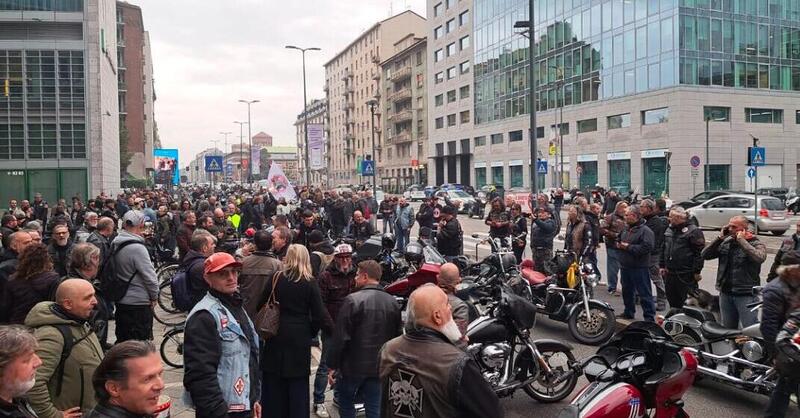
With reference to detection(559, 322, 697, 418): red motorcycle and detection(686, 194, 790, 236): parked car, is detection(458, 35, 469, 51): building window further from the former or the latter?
detection(559, 322, 697, 418): red motorcycle

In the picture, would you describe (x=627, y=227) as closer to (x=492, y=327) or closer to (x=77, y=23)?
(x=492, y=327)

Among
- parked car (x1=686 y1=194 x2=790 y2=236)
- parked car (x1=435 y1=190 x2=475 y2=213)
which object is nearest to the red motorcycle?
parked car (x1=686 y1=194 x2=790 y2=236)

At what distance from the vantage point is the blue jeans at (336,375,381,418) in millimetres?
5023

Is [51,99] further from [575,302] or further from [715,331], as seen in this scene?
[715,331]

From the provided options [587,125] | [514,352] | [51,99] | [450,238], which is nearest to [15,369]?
[514,352]

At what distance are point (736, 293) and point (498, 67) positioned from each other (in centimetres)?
5995

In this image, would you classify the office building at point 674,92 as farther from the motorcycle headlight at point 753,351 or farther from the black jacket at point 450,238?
the motorcycle headlight at point 753,351

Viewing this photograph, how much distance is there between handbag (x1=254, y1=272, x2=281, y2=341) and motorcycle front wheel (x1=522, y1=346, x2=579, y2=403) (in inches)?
105

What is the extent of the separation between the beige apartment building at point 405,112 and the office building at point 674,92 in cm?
2942

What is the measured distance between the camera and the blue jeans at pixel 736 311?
23.0 feet

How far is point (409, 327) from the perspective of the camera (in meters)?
3.22

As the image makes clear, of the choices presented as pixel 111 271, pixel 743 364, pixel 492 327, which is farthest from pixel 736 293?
pixel 111 271

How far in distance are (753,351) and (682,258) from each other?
2496 mm

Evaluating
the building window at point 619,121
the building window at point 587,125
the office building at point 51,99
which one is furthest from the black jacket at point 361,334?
the building window at point 587,125
